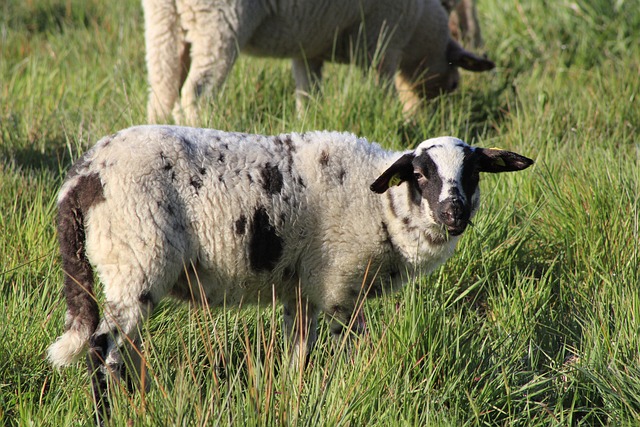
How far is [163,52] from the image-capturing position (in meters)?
5.68

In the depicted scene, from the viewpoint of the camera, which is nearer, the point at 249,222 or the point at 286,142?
the point at 249,222

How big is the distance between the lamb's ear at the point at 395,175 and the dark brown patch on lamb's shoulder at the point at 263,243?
1.52 ft

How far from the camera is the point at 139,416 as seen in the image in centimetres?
279

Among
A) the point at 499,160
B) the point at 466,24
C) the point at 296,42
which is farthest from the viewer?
the point at 466,24

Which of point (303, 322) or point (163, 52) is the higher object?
point (163, 52)

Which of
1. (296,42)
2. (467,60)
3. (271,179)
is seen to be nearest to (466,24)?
(467,60)

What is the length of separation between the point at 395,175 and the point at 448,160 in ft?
0.77

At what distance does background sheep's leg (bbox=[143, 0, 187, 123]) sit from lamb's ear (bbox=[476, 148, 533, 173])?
256cm

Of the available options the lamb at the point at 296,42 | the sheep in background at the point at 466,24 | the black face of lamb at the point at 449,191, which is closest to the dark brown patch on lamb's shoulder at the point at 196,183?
the black face of lamb at the point at 449,191

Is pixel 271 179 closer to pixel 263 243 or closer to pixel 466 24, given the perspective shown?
pixel 263 243

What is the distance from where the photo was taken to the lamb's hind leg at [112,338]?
318 cm

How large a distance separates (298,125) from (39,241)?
1714 millimetres

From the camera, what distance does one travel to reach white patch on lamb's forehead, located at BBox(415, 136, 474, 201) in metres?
3.59

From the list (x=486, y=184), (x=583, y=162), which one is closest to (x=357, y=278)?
(x=486, y=184)
